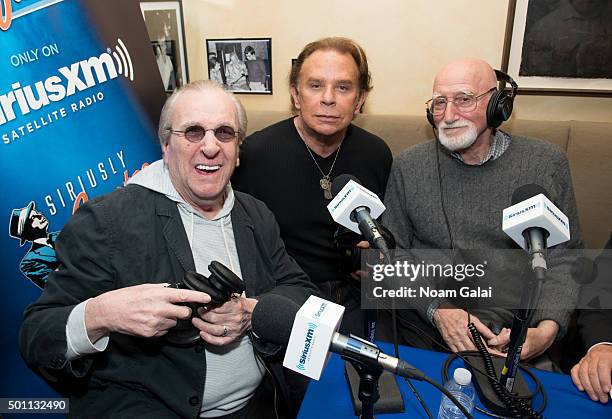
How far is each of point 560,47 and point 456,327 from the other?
162 cm

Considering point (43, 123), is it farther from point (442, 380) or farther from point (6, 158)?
point (442, 380)

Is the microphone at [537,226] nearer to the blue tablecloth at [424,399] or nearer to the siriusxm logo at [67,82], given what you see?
the blue tablecloth at [424,399]

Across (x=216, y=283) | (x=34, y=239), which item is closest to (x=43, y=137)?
(x=34, y=239)

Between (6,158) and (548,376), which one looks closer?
(548,376)

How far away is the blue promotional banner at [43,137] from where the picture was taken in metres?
1.48

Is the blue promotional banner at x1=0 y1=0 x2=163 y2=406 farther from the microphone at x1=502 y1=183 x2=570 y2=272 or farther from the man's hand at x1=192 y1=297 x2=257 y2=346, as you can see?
the microphone at x1=502 y1=183 x2=570 y2=272

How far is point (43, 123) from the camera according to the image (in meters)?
1.58

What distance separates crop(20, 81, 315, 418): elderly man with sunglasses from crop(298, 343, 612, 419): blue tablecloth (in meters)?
0.27

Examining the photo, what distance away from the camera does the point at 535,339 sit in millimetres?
1362

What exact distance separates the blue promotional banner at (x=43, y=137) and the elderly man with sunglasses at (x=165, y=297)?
1.61 ft

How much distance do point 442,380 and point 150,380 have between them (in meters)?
0.81

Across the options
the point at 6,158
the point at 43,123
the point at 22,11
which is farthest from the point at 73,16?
the point at 6,158

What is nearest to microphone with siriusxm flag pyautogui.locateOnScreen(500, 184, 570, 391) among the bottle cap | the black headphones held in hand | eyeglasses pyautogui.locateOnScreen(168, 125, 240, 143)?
the bottle cap

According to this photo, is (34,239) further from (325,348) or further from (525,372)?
(525,372)
